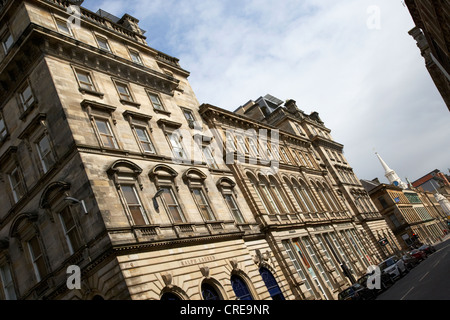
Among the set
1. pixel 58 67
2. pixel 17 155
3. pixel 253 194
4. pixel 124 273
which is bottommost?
pixel 124 273

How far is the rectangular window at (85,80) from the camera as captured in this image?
67.4ft

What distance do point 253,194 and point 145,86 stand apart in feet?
37.5

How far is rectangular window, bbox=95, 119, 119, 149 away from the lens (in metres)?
19.1

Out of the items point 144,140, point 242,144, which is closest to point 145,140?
point 144,140

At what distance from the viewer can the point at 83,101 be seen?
62.8 ft

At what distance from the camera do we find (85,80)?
21.0m

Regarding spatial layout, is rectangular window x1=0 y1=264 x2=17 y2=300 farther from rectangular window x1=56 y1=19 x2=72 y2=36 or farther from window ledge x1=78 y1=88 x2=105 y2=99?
rectangular window x1=56 y1=19 x2=72 y2=36

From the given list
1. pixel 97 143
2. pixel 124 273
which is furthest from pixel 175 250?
pixel 97 143

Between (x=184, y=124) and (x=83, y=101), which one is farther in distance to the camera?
(x=184, y=124)

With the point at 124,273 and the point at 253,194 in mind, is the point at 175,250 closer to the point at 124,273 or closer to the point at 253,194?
the point at 124,273

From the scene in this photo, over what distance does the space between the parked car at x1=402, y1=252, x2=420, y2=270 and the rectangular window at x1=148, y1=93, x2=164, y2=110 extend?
27.2 metres

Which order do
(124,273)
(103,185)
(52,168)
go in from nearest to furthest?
(124,273), (103,185), (52,168)

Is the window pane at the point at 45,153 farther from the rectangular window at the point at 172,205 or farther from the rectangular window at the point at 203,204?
the rectangular window at the point at 203,204

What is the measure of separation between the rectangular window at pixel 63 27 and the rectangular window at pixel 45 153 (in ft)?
22.8
